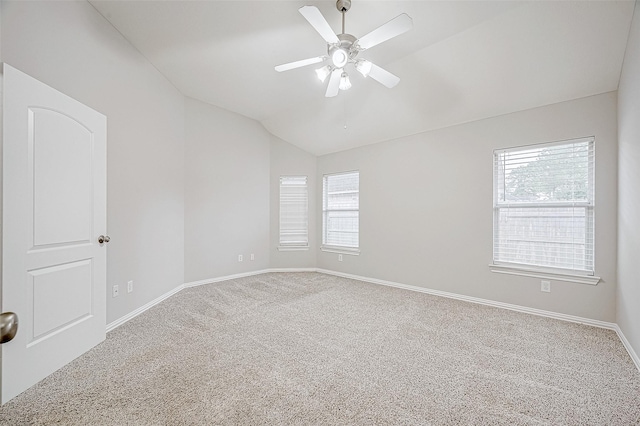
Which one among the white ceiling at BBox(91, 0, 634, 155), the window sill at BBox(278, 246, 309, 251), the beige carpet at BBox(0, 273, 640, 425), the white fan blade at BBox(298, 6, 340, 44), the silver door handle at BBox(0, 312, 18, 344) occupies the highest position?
the white ceiling at BBox(91, 0, 634, 155)

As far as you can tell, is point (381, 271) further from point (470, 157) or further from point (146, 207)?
point (146, 207)

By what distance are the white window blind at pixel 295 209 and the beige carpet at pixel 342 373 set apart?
2322 mm

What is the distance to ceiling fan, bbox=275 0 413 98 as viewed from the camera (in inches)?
72.3

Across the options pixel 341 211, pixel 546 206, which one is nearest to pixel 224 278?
pixel 341 211

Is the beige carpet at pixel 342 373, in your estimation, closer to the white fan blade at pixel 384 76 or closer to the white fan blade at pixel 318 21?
the white fan blade at pixel 384 76

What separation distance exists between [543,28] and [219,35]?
291 centimetres

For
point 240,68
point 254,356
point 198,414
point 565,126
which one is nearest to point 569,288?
point 565,126

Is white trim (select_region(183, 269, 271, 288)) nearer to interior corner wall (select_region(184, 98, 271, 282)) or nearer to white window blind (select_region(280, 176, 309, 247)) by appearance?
interior corner wall (select_region(184, 98, 271, 282))

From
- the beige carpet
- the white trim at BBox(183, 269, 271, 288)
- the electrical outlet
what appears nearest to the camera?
the beige carpet

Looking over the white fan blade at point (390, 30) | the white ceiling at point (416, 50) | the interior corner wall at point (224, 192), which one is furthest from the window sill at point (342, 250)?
the white fan blade at point (390, 30)

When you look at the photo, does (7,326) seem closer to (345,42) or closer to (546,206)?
(345,42)

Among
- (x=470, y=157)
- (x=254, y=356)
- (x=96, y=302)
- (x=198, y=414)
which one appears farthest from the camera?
(x=470, y=157)

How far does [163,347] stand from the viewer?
239 cm

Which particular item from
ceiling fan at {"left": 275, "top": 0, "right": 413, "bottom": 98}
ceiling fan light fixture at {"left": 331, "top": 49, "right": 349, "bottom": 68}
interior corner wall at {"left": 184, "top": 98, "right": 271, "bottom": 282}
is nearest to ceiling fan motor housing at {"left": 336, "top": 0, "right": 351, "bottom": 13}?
ceiling fan at {"left": 275, "top": 0, "right": 413, "bottom": 98}
